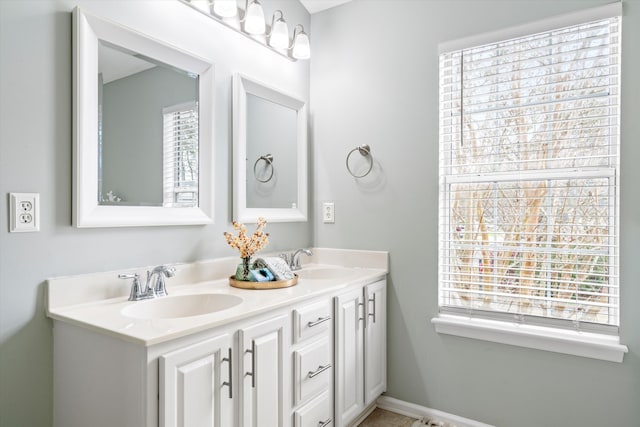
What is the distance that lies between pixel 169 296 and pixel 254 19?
1.38 meters

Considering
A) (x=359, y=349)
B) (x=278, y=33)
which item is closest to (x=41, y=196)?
(x=278, y=33)

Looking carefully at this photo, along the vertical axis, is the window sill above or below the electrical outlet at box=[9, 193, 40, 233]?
below

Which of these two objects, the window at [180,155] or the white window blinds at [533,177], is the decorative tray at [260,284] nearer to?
the window at [180,155]

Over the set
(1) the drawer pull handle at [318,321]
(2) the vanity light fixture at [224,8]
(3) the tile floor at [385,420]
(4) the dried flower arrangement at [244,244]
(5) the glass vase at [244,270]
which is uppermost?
(2) the vanity light fixture at [224,8]

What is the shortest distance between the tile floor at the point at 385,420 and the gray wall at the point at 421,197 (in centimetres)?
11

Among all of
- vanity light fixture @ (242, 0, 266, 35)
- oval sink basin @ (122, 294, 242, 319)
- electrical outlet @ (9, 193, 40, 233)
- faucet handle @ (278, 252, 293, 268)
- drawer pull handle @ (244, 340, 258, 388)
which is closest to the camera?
electrical outlet @ (9, 193, 40, 233)

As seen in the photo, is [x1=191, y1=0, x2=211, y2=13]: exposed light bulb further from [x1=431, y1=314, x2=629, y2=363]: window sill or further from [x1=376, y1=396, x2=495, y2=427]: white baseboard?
[x1=376, y1=396, x2=495, y2=427]: white baseboard

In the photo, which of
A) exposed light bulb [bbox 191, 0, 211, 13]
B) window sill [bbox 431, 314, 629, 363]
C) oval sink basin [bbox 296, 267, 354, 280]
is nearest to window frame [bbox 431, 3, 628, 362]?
window sill [bbox 431, 314, 629, 363]

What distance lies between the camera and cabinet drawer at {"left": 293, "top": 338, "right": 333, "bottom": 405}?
5.29ft

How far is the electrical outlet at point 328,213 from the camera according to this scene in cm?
252

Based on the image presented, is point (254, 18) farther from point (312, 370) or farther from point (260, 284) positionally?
point (312, 370)

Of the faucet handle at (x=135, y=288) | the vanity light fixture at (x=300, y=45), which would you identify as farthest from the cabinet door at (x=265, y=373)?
the vanity light fixture at (x=300, y=45)

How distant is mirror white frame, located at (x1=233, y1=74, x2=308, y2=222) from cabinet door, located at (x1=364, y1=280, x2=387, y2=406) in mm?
648

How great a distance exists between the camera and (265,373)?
1.43 m
